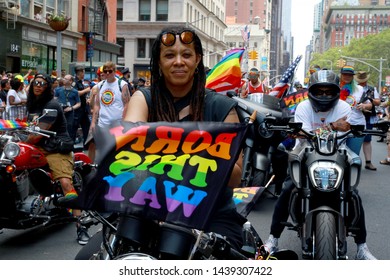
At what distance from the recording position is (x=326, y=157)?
4516 mm

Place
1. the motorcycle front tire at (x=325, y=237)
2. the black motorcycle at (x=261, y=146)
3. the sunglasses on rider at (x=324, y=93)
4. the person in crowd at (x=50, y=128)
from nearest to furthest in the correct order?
1. the motorcycle front tire at (x=325, y=237)
2. the sunglasses on rider at (x=324, y=93)
3. the person in crowd at (x=50, y=128)
4. the black motorcycle at (x=261, y=146)

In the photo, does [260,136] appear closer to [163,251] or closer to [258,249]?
[258,249]

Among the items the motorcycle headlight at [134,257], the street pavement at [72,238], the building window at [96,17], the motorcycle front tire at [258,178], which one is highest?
the building window at [96,17]

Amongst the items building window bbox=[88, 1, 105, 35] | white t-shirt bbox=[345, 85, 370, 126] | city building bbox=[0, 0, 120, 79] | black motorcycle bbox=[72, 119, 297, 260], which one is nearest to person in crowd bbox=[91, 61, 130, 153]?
white t-shirt bbox=[345, 85, 370, 126]

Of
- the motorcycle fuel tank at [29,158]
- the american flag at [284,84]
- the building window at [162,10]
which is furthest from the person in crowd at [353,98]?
the building window at [162,10]

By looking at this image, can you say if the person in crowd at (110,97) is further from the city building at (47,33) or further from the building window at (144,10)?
the building window at (144,10)

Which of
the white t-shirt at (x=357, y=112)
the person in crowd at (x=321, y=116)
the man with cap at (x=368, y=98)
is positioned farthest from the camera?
the man with cap at (x=368, y=98)

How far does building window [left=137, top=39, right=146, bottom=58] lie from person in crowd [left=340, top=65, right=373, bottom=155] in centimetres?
4735

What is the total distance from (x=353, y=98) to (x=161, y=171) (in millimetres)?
8157

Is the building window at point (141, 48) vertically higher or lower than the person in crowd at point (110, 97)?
higher

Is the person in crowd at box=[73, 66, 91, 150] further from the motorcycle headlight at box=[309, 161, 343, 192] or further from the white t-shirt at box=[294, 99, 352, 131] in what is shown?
the motorcycle headlight at box=[309, 161, 343, 192]

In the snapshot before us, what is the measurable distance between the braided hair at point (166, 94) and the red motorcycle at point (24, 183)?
2173 millimetres

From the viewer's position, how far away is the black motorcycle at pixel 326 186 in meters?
4.39

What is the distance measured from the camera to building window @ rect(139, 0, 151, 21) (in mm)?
49344
